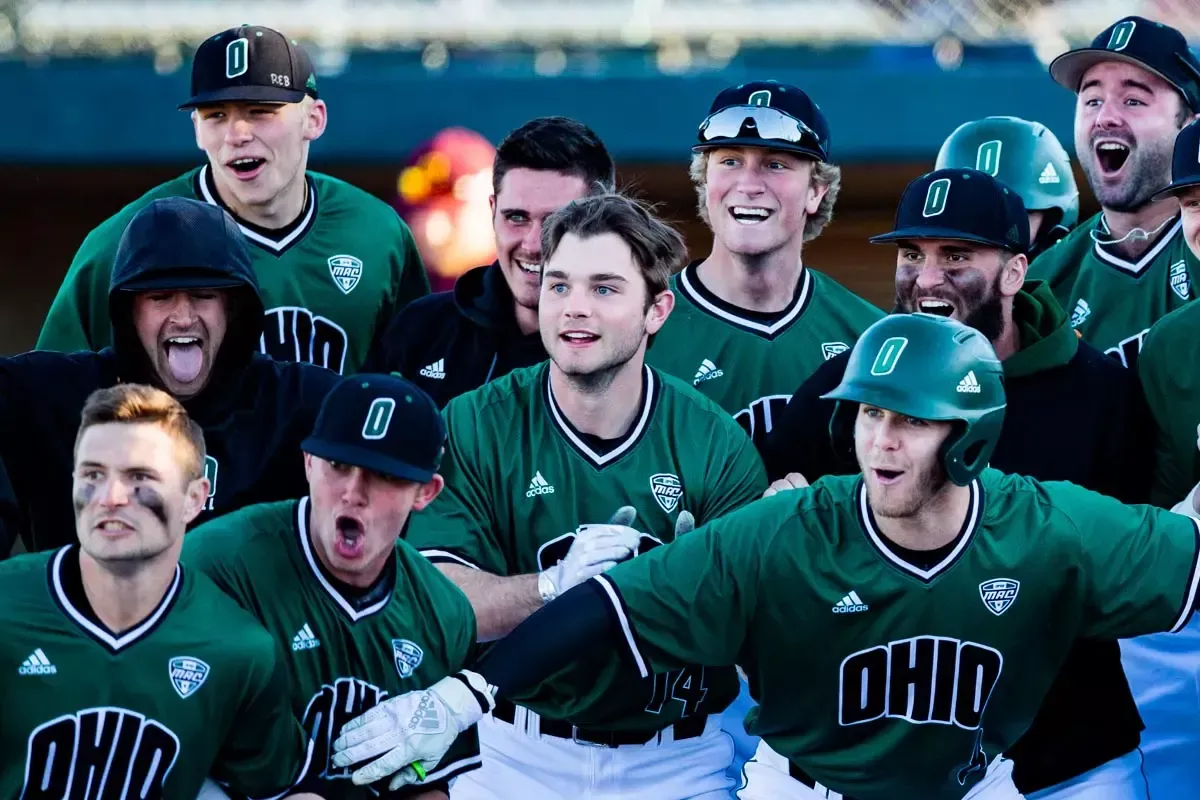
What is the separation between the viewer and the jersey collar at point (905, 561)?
13.5 feet

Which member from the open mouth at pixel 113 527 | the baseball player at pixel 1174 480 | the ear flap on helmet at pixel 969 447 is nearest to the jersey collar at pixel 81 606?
the open mouth at pixel 113 527

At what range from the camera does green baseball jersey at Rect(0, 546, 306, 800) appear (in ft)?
11.8

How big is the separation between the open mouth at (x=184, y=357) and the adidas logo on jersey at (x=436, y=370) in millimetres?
772

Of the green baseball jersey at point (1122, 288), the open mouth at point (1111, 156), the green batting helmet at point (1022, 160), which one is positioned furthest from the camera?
the green batting helmet at point (1022, 160)

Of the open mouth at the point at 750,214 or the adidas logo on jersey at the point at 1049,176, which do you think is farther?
the adidas logo on jersey at the point at 1049,176

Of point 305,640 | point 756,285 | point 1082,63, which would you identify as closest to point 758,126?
point 756,285

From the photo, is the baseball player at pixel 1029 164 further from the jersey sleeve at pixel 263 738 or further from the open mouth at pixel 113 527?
the open mouth at pixel 113 527

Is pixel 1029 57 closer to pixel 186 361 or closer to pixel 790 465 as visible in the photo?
pixel 790 465

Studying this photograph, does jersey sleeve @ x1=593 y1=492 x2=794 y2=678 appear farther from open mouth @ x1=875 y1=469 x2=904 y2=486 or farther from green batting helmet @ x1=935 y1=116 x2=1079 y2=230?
green batting helmet @ x1=935 y1=116 x2=1079 y2=230

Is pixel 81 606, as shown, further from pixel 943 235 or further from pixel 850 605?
pixel 943 235

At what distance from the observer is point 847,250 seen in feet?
33.6

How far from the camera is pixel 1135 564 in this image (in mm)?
4102

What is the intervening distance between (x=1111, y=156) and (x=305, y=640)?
9.81ft

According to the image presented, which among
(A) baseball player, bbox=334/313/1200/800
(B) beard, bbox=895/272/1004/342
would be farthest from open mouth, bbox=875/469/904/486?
(B) beard, bbox=895/272/1004/342
